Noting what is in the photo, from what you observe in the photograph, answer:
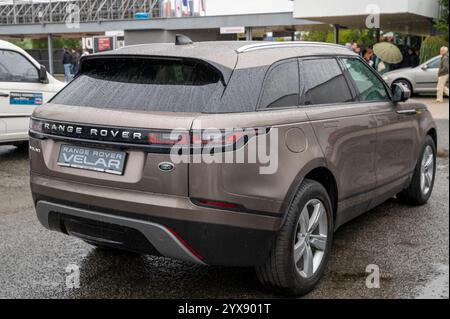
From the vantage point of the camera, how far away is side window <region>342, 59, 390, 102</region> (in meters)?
4.67

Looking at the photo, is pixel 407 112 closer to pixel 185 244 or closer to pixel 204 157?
pixel 204 157

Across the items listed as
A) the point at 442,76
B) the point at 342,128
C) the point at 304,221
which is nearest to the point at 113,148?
the point at 304,221

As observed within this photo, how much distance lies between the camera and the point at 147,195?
324cm

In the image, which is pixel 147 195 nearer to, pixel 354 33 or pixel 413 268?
pixel 413 268

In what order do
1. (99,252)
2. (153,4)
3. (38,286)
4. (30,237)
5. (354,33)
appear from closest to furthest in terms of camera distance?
(38,286) → (99,252) → (30,237) → (153,4) → (354,33)

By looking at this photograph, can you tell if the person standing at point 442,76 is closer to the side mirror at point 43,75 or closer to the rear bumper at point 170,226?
the side mirror at point 43,75

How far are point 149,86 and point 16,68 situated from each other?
5.75m

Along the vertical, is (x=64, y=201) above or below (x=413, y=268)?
above

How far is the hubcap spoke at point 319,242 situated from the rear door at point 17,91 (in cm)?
589

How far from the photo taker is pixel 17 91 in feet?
27.5

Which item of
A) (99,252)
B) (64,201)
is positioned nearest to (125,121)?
(64,201)

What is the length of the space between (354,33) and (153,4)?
36.7 m

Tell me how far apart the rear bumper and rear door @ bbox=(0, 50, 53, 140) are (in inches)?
207

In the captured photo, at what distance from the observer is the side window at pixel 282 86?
3.56m
